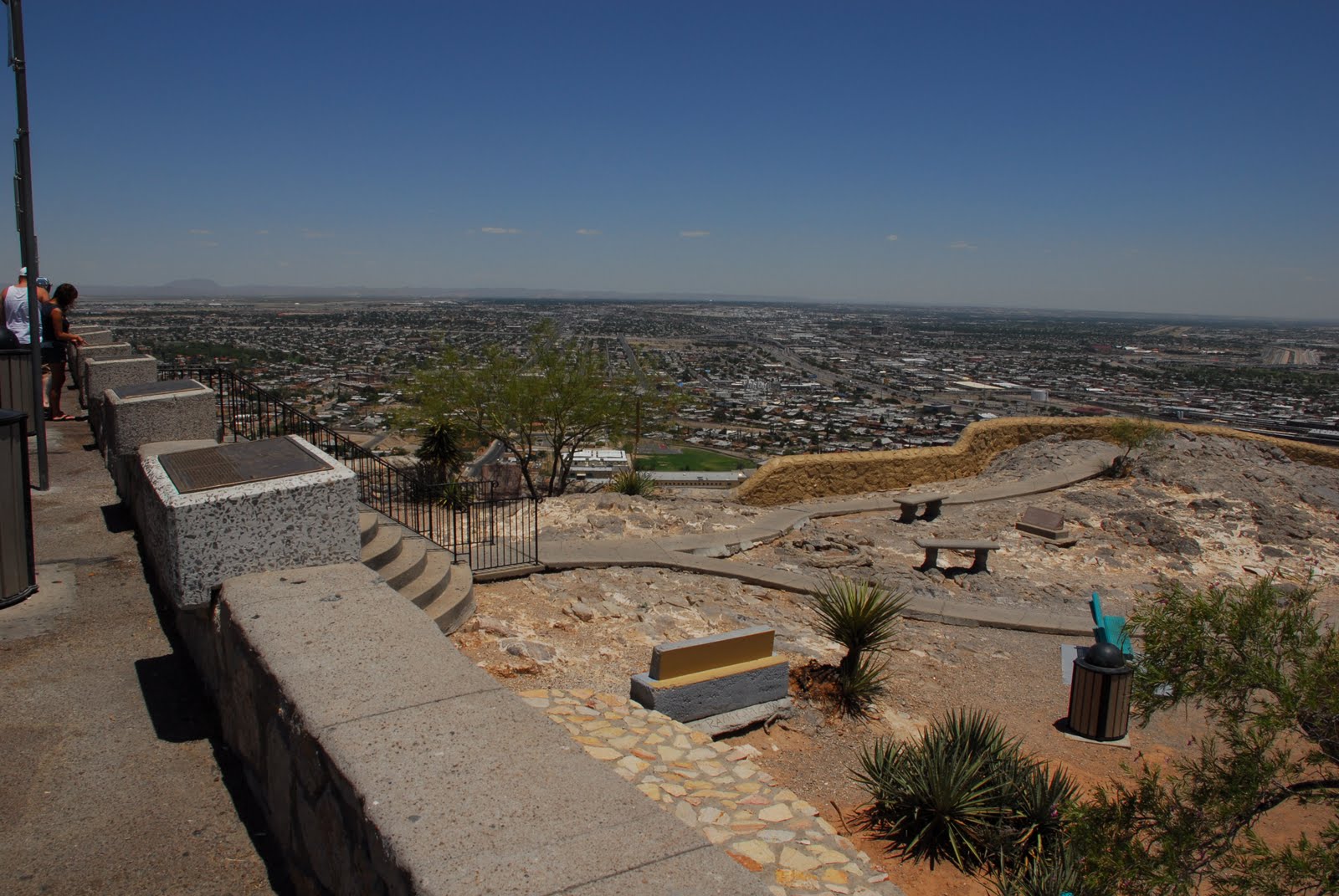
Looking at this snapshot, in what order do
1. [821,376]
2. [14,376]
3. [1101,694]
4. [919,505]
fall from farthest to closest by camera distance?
[821,376] < [919,505] < [14,376] < [1101,694]

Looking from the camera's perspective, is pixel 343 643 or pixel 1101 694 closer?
pixel 343 643

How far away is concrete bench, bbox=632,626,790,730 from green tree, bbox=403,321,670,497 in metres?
12.6

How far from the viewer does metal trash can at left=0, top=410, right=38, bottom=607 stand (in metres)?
5.11

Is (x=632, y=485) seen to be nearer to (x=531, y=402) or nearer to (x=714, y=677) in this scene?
(x=531, y=402)

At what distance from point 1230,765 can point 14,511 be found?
6.81 metres

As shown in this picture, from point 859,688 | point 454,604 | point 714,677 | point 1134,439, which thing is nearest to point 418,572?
point 454,604

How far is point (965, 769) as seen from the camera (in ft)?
19.7

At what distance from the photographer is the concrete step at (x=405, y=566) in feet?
21.9

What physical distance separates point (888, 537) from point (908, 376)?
5488 centimetres

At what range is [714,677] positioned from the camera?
703 centimetres

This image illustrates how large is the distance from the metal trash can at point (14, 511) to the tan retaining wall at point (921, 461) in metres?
13.2

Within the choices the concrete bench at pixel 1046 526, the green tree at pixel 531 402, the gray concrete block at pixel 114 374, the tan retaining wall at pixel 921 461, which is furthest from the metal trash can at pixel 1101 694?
the green tree at pixel 531 402

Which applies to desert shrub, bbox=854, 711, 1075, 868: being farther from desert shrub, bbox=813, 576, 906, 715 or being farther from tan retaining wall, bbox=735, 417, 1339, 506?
tan retaining wall, bbox=735, 417, 1339, 506

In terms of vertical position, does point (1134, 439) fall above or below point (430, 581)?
below
